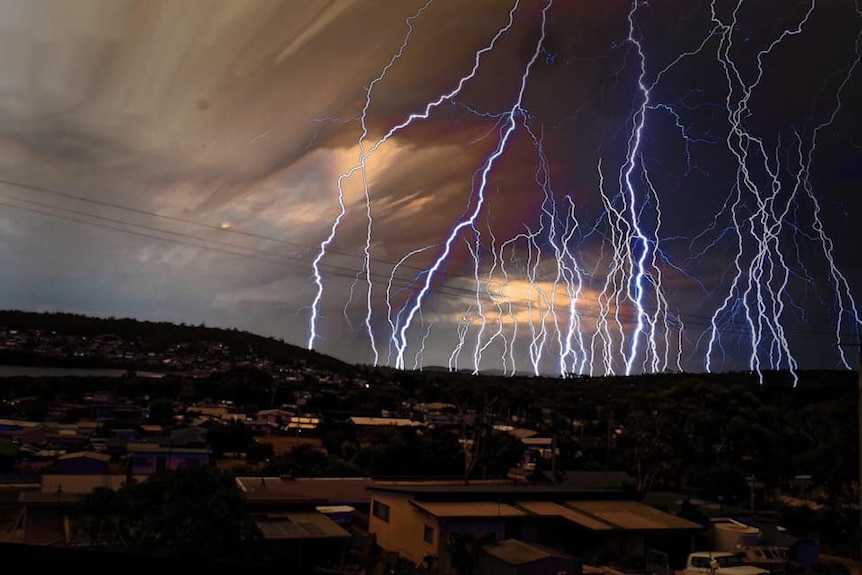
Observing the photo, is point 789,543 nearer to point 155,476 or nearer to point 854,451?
point 854,451

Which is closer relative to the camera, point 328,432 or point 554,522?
point 554,522

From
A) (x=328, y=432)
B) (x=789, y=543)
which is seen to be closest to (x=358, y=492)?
(x=789, y=543)

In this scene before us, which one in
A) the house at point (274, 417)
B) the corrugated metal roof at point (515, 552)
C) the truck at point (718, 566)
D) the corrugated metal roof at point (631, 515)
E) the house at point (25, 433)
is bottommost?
the truck at point (718, 566)

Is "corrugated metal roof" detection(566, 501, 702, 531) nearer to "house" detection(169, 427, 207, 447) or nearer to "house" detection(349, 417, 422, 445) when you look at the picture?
"house" detection(169, 427, 207, 447)

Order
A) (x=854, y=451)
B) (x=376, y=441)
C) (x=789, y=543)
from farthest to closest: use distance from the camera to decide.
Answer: (x=376, y=441), (x=854, y=451), (x=789, y=543)

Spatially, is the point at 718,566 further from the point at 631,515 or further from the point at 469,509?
the point at 469,509

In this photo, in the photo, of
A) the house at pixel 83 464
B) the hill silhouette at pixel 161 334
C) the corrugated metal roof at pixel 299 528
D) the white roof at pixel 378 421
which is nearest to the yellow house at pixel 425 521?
the corrugated metal roof at pixel 299 528

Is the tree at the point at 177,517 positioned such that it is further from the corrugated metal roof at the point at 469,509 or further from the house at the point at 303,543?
the corrugated metal roof at the point at 469,509
